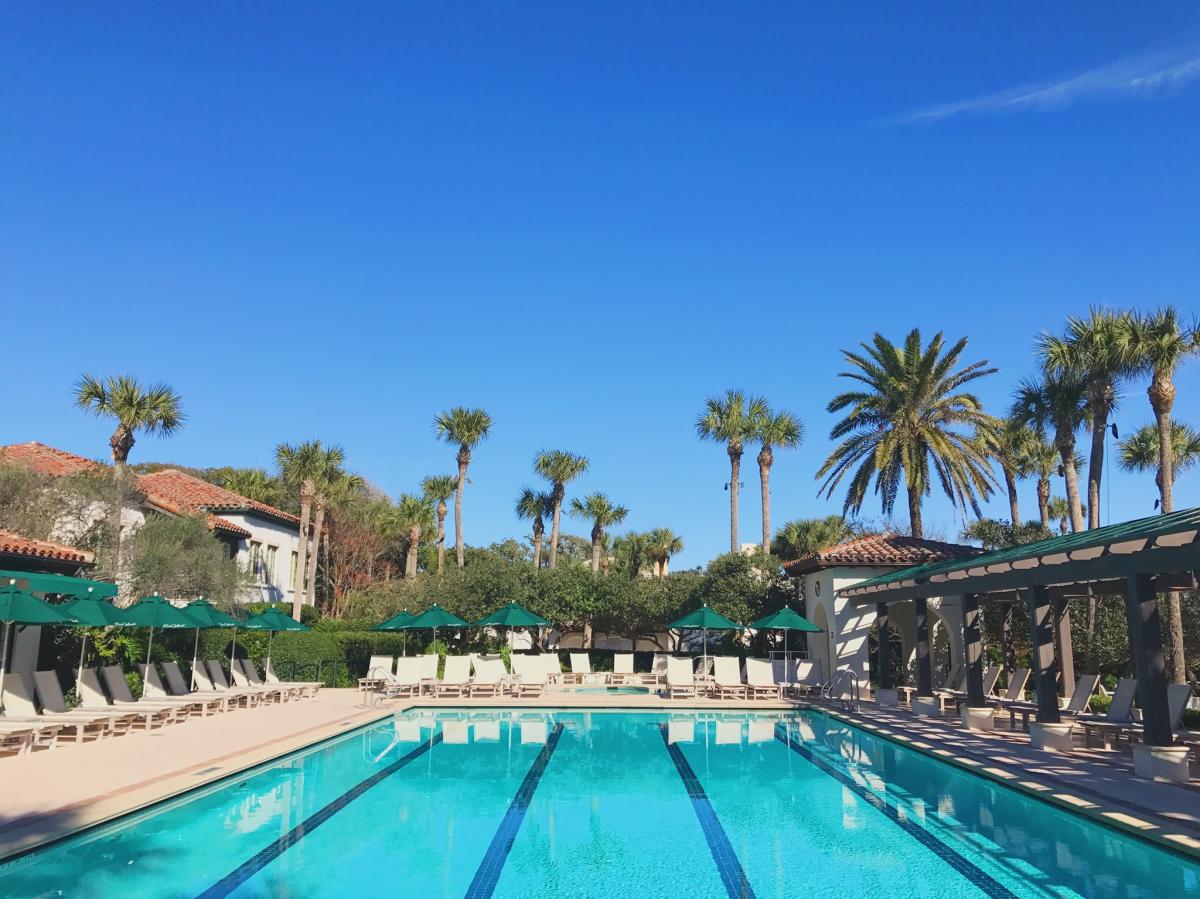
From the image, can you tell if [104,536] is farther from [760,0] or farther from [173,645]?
[760,0]

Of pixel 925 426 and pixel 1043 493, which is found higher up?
pixel 925 426

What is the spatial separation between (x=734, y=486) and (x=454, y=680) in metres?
20.1

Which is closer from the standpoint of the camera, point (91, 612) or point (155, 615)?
point (91, 612)

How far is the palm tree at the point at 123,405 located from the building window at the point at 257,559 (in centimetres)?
893

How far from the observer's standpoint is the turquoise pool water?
6930 millimetres

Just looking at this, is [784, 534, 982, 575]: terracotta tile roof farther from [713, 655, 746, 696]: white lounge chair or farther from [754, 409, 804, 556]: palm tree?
[754, 409, 804, 556]: palm tree

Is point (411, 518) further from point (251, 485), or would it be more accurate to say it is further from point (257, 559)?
point (257, 559)

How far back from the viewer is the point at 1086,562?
11086mm

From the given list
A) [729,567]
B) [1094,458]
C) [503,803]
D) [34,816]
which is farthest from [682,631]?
[34,816]

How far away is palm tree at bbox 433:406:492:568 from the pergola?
2557cm

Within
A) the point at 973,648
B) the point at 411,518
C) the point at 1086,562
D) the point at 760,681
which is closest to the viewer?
the point at 1086,562

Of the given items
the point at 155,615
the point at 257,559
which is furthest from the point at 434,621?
the point at 257,559

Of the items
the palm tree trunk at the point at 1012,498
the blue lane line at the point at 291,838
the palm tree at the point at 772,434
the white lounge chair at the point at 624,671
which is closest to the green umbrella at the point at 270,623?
the blue lane line at the point at 291,838

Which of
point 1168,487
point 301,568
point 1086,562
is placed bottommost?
point 1086,562
